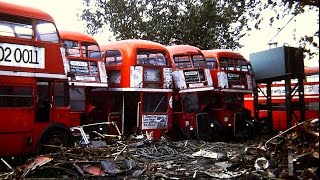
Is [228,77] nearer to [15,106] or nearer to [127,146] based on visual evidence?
[127,146]

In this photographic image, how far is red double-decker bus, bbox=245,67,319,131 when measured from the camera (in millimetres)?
20344

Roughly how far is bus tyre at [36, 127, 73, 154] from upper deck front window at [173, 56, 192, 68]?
642 cm

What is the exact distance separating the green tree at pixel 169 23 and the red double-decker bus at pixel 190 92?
22.8ft

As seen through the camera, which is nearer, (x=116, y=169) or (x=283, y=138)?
(x=283, y=138)

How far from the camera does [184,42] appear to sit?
24.1 metres

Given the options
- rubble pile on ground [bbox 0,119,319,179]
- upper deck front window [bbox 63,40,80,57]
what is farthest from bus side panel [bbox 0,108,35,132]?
upper deck front window [bbox 63,40,80,57]

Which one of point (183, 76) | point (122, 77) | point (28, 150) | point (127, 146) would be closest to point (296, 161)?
point (127, 146)

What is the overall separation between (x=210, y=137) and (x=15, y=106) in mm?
8474

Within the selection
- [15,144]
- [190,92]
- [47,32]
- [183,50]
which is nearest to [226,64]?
[183,50]

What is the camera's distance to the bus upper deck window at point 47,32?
36.3 ft

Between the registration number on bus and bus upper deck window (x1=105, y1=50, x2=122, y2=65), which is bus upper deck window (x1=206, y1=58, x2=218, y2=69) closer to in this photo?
bus upper deck window (x1=105, y1=50, x2=122, y2=65)

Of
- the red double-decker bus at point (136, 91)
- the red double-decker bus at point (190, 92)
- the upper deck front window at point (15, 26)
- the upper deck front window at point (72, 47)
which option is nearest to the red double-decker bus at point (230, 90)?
the red double-decker bus at point (190, 92)

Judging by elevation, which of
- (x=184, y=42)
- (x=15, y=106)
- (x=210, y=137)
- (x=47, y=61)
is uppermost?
(x=184, y=42)

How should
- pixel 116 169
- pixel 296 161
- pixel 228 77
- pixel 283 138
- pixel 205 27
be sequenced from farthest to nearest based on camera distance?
pixel 205 27 → pixel 228 77 → pixel 116 169 → pixel 283 138 → pixel 296 161
